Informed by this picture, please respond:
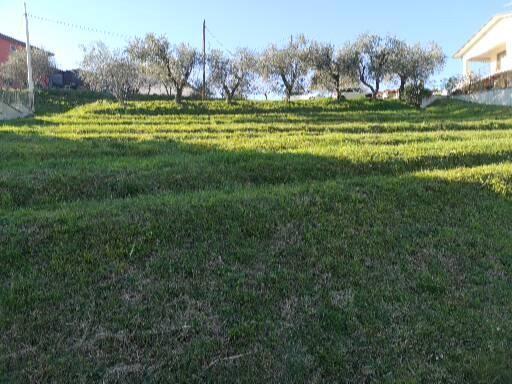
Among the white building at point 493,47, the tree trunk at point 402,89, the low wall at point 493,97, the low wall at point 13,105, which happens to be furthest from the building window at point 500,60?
the low wall at point 13,105

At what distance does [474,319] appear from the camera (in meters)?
3.55

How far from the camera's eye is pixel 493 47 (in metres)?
32.2

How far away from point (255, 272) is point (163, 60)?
89.4 feet

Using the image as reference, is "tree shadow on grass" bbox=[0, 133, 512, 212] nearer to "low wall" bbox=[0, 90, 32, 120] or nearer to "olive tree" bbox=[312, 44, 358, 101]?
"low wall" bbox=[0, 90, 32, 120]

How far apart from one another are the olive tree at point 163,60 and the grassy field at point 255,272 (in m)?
23.3

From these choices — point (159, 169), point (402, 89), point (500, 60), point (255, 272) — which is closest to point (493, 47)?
point (500, 60)

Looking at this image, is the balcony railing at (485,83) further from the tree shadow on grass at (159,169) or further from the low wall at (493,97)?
the tree shadow on grass at (159,169)

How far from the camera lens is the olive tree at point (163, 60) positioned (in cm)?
2931

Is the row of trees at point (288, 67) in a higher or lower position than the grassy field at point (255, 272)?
higher

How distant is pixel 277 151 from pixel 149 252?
4205mm

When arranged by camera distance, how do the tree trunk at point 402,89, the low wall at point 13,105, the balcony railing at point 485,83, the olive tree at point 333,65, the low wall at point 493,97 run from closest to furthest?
the low wall at point 13,105
the low wall at point 493,97
the balcony railing at point 485,83
the tree trunk at point 402,89
the olive tree at point 333,65

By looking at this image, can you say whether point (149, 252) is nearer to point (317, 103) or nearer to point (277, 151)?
point (277, 151)

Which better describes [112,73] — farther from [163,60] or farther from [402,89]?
[402,89]

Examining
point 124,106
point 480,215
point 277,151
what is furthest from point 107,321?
point 124,106
